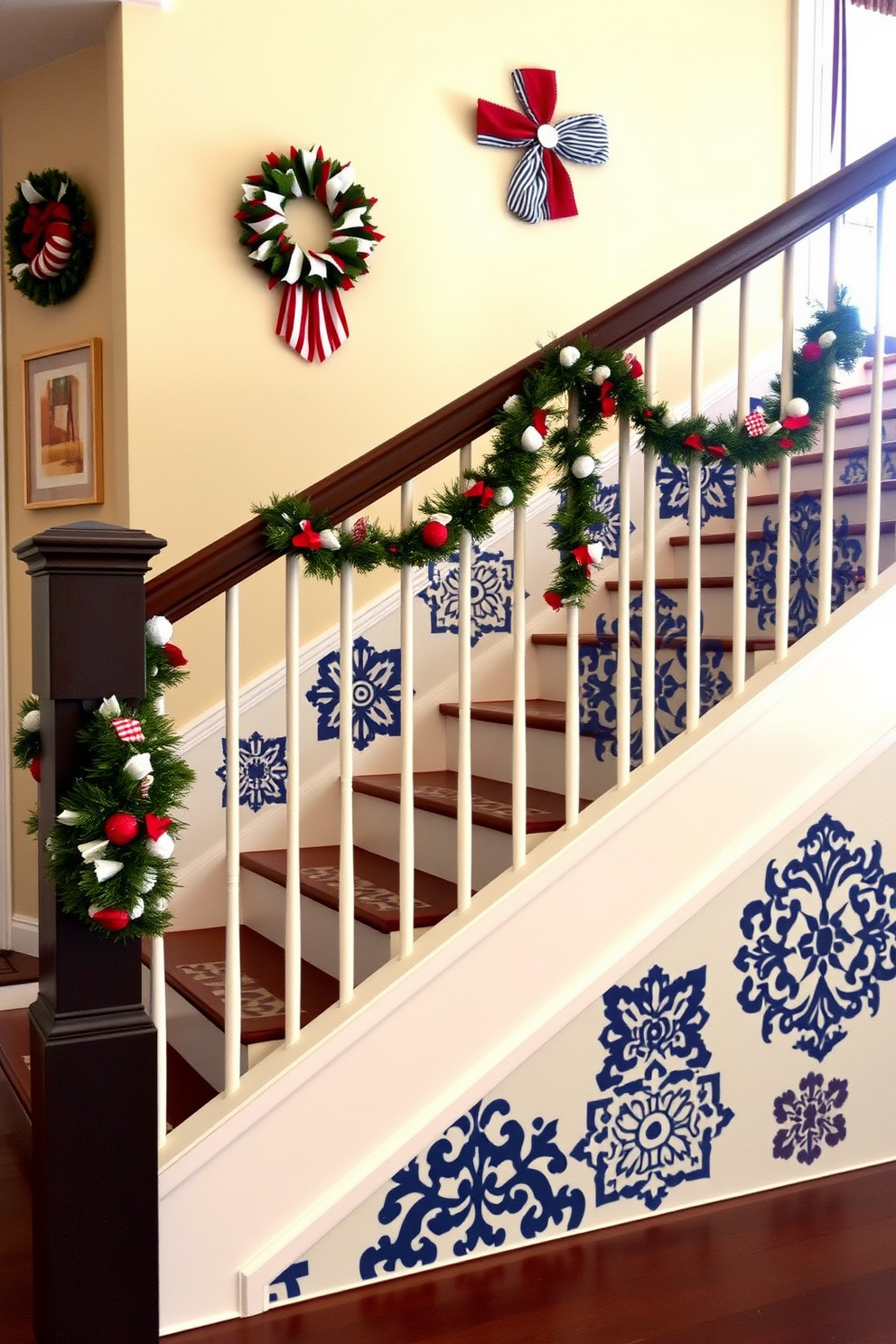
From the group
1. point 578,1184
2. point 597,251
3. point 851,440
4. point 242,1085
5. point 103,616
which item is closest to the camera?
point 103,616

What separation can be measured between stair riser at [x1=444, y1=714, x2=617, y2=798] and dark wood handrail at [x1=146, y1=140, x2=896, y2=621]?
89 centimetres

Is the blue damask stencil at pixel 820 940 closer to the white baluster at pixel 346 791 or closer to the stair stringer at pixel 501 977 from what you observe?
the stair stringer at pixel 501 977

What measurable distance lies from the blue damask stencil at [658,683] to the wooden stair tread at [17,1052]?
4.62ft

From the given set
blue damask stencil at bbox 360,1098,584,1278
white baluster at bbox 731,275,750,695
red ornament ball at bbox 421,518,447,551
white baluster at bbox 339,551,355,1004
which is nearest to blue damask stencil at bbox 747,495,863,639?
white baluster at bbox 731,275,750,695

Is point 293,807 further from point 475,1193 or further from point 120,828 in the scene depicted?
point 475,1193

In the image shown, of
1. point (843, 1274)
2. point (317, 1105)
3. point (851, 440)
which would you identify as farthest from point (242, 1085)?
point (851, 440)

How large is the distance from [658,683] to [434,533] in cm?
95

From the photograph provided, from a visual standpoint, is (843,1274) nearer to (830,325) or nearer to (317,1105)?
(317,1105)

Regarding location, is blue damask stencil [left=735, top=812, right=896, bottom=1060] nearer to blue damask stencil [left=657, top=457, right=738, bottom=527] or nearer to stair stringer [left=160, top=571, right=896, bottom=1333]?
stair stringer [left=160, top=571, right=896, bottom=1333]

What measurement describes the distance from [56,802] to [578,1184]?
1.18m

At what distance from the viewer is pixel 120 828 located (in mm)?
1816

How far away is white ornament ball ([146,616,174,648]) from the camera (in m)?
1.93

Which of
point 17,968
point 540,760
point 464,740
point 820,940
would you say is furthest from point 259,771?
point 820,940

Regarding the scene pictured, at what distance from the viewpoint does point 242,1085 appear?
6.87ft
